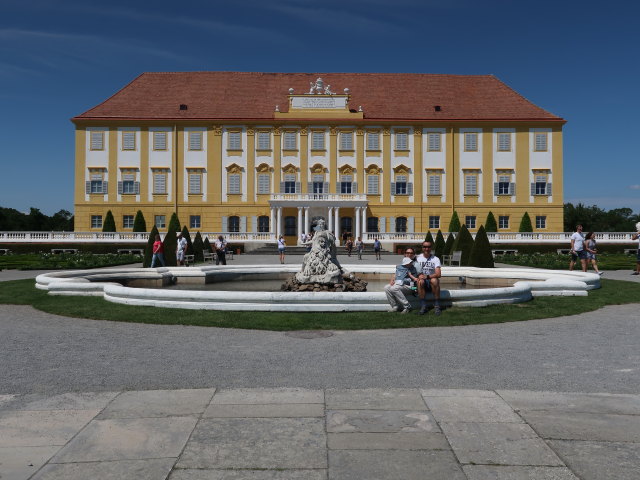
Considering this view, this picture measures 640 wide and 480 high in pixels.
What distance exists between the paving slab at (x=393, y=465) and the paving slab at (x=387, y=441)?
0.07 meters

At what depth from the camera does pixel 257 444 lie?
3.92 metres

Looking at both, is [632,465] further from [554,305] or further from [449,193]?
[449,193]

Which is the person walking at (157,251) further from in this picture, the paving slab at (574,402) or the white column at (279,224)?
the white column at (279,224)

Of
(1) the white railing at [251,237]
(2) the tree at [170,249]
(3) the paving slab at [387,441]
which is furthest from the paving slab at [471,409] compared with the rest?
(1) the white railing at [251,237]

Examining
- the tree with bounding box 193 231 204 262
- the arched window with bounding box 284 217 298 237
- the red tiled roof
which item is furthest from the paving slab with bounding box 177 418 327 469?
the red tiled roof

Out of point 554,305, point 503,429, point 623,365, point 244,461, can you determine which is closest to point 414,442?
point 503,429

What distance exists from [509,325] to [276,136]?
41.5 metres

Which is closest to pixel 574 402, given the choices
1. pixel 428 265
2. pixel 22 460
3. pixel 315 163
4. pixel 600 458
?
pixel 600 458

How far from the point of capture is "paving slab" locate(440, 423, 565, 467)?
366 centimetres

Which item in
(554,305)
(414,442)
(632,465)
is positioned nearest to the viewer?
(632,465)

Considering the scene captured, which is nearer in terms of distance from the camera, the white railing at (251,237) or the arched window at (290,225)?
the white railing at (251,237)

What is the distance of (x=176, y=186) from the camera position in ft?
157

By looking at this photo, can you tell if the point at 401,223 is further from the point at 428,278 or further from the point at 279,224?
the point at 428,278

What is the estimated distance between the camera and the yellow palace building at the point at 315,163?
157ft
